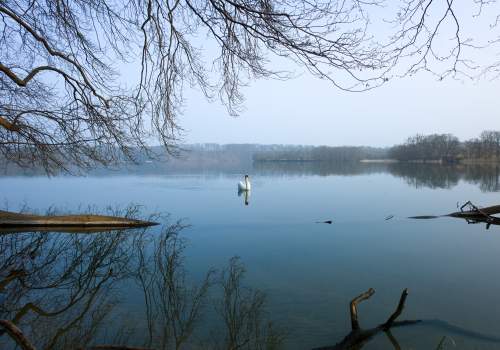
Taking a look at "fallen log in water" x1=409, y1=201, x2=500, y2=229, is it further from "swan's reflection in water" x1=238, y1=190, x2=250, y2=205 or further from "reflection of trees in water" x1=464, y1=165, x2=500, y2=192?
"reflection of trees in water" x1=464, y1=165, x2=500, y2=192

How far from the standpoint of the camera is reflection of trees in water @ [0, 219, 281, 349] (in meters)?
4.20

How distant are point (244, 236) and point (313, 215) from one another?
430 cm

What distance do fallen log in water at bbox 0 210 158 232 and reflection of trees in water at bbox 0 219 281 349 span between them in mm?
2107

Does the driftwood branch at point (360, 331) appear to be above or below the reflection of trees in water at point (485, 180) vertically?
above

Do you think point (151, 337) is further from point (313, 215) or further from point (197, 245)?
point (313, 215)

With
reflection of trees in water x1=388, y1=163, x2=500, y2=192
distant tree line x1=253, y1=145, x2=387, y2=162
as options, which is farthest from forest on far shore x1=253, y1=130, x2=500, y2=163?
reflection of trees in water x1=388, y1=163, x2=500, y2=192

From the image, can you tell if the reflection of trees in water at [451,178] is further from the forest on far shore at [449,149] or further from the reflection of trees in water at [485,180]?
the forest on far shore at [449,149]

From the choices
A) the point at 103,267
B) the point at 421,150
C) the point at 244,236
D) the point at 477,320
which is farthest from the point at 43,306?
the point at 421,150

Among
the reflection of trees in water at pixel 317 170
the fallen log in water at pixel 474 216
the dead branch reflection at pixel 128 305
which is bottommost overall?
the reflection of trees in water at pixel 317 170

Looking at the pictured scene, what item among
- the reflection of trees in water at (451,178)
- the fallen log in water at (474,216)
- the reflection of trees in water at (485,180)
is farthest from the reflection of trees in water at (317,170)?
the fallen log in water at (474,216)

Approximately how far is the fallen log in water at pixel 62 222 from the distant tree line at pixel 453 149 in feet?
221

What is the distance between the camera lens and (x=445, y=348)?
4.14 metres

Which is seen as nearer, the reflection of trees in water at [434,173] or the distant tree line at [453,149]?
the reflection of trees in water at [434,173]

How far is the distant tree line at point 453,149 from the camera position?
230 ft
